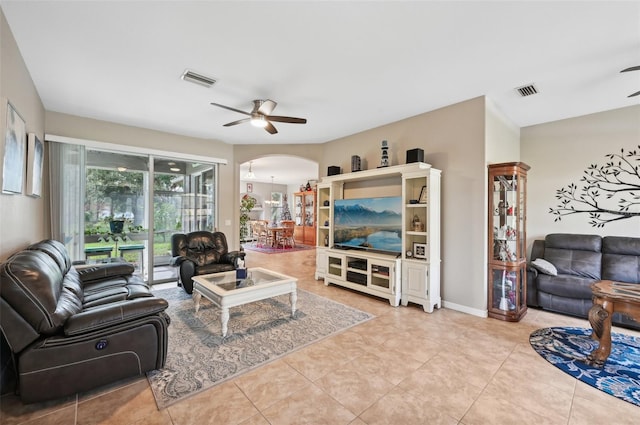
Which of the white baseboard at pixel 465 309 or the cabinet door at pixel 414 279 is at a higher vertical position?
the cabinet door at pixel 414 279

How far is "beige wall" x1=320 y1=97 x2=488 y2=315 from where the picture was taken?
346 centimetres

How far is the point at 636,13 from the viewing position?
6.53 feet

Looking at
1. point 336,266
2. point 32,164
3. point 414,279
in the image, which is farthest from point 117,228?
point 414,279

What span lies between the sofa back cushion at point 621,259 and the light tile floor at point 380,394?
2.00 metres

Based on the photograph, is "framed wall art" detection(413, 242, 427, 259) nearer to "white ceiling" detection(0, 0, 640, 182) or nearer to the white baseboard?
the white baseboard

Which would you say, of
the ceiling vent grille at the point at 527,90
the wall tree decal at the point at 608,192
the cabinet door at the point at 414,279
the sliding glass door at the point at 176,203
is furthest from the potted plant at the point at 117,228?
the wall tree decal at the point at 608,192

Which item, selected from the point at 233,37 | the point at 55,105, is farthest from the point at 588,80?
the point at 55,105

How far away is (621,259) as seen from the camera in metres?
3.49

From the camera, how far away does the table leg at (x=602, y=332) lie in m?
2.32

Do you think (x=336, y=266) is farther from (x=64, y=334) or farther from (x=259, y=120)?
(x=64, y=334)

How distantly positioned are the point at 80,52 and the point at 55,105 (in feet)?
6.13

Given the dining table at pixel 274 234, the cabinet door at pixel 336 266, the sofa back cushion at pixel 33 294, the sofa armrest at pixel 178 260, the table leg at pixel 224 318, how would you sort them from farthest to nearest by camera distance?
the dining table at pixel 274 234 < the cabinet door at pixel 336 266 < the sofa armrest at pixel 178 260 < the table leg at pixel 224 318 < the sofa back cushion at pixel 33 294

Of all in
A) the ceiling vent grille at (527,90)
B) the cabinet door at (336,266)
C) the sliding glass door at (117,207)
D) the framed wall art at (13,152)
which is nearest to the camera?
the framed wall art at (13,152)

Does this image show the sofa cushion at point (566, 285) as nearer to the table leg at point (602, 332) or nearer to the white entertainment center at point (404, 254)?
the table leg at point (602, 332)
